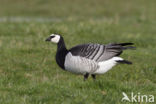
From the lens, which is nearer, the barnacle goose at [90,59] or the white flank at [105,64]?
the barnacle goose at [90,59]

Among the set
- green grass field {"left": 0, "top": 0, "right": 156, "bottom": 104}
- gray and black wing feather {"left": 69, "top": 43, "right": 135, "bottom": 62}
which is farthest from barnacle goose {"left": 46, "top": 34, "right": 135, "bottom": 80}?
green grass field {"left": 0, "top": 0, "right": 156, "bottom": 104}

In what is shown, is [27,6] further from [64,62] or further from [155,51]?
[64,62]

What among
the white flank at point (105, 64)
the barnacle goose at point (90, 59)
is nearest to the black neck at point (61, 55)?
the barnacle goose at point (90, 59)

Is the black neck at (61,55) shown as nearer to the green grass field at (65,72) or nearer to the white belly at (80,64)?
the white belly at (80,64)

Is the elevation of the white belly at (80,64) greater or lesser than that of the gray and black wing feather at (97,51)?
lesser

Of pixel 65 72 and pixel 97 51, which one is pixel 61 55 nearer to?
pixel 97 51

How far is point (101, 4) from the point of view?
39281mm

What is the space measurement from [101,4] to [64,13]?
185 inches

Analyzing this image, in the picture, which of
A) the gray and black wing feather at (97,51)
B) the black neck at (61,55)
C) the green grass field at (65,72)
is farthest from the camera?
the black neck at (61,55)

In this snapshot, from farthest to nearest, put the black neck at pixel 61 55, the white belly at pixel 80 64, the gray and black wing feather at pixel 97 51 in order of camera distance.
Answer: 1. the black neck at pixel 61 55
2. the gray and black wing feather at pixel 97 51
3. the white belly at pixel 80 64

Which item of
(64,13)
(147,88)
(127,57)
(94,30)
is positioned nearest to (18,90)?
(147,88)

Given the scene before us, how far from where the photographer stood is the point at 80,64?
8.91 meters

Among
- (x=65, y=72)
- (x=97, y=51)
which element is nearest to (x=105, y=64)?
(x=97, y=51)

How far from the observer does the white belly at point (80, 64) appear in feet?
29.3
